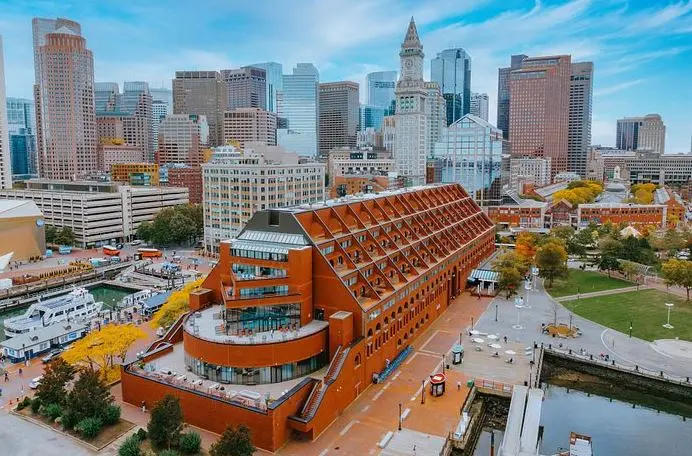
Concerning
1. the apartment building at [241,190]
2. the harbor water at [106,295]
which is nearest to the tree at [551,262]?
the apartment building at [241,190]

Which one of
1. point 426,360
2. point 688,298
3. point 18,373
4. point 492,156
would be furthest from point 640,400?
point 492,156

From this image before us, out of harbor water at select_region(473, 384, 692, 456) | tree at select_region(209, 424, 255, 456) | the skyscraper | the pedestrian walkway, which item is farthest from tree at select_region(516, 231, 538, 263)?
the skyscraper

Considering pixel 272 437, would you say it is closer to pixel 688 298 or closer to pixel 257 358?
pixel 257 358

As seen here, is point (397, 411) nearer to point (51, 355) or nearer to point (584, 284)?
point (51, 355)

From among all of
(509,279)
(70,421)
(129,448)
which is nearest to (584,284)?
(509,279)

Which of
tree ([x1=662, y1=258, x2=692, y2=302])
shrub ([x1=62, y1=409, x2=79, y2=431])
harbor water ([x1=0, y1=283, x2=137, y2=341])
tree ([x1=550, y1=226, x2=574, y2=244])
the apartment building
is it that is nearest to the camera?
shrub ([x1=62, y1=409, x2=79, y2=431])

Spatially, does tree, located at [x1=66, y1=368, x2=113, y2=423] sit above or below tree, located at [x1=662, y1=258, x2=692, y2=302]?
below

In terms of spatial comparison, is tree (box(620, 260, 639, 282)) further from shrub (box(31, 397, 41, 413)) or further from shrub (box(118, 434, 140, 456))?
shrub (box(31, 397, 41, 413))

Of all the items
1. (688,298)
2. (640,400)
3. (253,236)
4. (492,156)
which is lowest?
(640,400)
